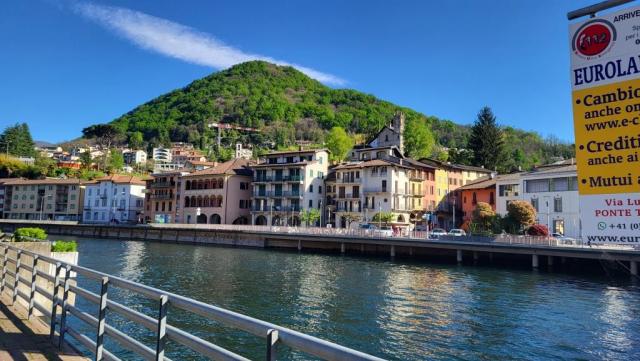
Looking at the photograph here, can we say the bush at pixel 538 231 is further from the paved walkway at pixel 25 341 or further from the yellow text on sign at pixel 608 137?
the yellow text on sign at pixel 608 137

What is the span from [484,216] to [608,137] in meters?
59.1

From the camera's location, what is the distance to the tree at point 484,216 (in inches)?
2357

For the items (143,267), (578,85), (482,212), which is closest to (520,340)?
(578,85)

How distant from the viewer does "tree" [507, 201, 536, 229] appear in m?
55.4

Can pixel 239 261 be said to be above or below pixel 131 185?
below

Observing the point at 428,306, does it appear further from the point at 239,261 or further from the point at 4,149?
the point at 4,149

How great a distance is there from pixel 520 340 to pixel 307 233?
150ft

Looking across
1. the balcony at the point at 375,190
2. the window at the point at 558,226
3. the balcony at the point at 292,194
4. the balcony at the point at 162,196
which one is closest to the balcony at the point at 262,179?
the balcony at the point at 292,194

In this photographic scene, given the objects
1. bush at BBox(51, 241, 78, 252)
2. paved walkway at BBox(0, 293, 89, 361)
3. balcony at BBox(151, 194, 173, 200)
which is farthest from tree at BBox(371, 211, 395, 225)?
paved walkway at BBox(0, 293, 89, 361)

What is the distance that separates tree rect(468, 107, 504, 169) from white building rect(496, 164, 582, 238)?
122 feet

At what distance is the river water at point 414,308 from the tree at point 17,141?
6110 inches

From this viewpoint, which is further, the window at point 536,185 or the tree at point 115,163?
the tree at point 115,163

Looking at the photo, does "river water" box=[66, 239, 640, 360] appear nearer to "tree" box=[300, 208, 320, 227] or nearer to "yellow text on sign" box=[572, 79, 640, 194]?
"yellow text on sign" box=[572, 79, 640, 194]

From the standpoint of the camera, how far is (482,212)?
60.8m
